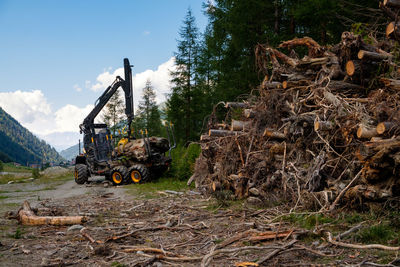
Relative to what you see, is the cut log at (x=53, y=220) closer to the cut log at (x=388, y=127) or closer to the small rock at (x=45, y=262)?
the small rock at (x=45, y=262)

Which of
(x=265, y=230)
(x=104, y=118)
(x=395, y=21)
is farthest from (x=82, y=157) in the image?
(x=104, y=118)

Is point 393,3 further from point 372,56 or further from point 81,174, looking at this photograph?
point 81,174

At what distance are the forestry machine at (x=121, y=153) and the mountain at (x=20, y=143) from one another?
353ft

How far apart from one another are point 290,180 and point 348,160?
126 cm

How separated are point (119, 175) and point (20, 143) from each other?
481 ft

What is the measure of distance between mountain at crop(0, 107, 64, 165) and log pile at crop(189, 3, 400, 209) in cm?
11778

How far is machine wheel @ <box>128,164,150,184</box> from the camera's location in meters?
13.1

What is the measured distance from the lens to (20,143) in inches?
5463

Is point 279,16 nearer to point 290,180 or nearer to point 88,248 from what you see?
point 290,180

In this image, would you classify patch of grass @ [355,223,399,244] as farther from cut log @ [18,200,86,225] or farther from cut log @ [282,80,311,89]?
cut log @ [18,200,86,225]

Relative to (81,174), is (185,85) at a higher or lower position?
higher

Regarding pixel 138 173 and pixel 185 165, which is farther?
pixel 185 165

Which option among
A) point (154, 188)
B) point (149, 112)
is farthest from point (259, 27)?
point (149, 112)

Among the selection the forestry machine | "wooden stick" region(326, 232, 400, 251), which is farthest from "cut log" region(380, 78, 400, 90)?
the forestry machine
